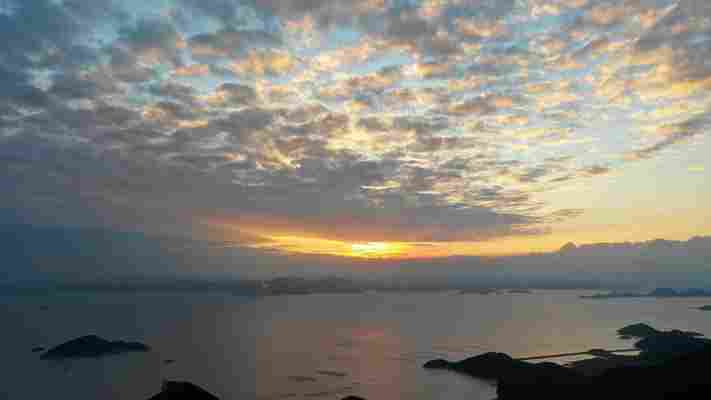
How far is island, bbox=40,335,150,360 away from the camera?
110750 mm

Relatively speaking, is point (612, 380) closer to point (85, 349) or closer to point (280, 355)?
point (280, 355)

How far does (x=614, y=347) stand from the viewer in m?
134

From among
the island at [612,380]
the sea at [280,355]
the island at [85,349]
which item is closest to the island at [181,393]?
the sea at [280,355]

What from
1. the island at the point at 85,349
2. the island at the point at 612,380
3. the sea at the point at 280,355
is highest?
the island at the point at 612,380

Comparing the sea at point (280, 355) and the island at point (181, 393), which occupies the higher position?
the island at point (181, 393)

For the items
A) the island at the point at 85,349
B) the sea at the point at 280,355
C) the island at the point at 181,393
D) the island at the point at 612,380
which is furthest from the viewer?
the island at the point at 85,349

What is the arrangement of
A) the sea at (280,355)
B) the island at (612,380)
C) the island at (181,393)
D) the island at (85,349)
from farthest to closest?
the island at (85,349), the sea at (280,355), the island at (612,380), the island at (181,393)

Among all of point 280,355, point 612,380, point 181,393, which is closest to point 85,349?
point 280,355

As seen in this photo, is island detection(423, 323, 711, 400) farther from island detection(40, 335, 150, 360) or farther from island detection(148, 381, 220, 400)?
island detection(40, 335, 150, 360)

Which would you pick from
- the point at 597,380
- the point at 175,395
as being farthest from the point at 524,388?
the point at 175,395

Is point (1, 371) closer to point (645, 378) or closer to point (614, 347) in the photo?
point (645, 378)

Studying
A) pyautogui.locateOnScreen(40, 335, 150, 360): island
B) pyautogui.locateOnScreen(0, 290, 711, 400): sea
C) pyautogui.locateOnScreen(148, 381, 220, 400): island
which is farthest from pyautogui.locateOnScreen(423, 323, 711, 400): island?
pyautogui.locateOnScreen(40, 335, 150, 360): island

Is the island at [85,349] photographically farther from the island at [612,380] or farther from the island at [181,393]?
the island at [612,380]

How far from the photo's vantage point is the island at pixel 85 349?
363 ft
